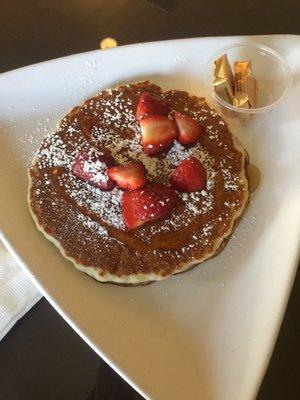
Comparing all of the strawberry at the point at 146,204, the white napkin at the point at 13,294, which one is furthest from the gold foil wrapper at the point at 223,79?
the white napkin at the point at 13,294

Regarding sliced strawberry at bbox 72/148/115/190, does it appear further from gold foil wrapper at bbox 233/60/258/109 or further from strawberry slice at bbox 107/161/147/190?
gold foil wrapper at bbox 233/60/258/109

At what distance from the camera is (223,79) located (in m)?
1.49

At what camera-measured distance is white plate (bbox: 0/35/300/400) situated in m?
1.22

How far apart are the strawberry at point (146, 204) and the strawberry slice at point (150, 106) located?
232mm

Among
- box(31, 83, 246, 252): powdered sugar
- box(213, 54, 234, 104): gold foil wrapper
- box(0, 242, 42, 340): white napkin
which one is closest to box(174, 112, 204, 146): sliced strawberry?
box(31, 83, 246, 252): powdered sugar

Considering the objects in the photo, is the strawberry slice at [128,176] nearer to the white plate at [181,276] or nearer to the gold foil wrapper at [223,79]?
the white plate at [181,276]

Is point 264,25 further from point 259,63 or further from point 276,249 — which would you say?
point 276,249

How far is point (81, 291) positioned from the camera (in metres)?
1.30

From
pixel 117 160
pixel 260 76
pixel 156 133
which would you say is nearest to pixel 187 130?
pixel 156 133

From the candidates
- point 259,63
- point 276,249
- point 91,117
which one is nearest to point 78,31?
point 91,117

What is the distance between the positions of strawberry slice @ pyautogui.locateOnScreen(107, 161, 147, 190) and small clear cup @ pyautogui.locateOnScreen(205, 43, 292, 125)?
0.38 m

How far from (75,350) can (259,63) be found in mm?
1015

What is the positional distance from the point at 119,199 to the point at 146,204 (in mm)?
110

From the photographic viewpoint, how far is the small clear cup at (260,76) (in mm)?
1551
